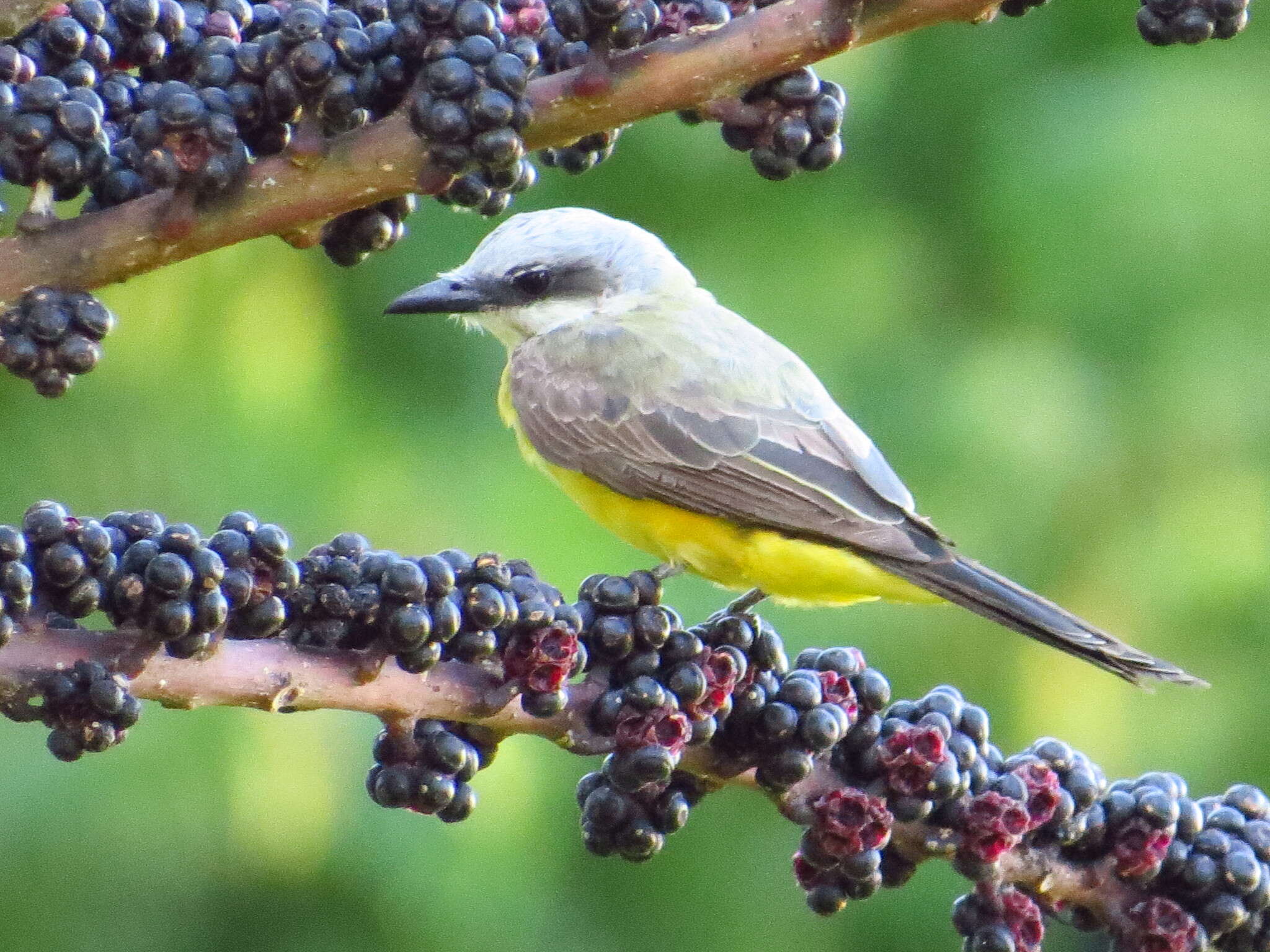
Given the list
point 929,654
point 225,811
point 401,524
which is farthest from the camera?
point 929,654

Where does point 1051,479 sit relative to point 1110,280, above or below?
below

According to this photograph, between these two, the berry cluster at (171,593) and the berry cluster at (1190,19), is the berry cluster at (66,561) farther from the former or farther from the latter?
the berry cluster at (1190,19)

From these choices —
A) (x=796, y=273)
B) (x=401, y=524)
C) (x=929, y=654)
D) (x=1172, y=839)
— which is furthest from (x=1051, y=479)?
(x=1172, y=839)

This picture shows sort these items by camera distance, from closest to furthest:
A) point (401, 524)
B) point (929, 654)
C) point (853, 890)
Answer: point (853, 890), point (401, 524), point (929, 654)

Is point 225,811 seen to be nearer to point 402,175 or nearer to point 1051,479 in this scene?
point 1051,479

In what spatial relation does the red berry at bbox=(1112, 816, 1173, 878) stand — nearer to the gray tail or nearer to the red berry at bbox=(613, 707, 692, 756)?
the gray tail

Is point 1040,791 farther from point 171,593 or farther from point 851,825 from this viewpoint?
point 171,593

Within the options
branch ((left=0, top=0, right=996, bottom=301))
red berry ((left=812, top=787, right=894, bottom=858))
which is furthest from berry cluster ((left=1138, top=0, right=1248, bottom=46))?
red berry ((left=812, top=787, right=894, bottom=858))
